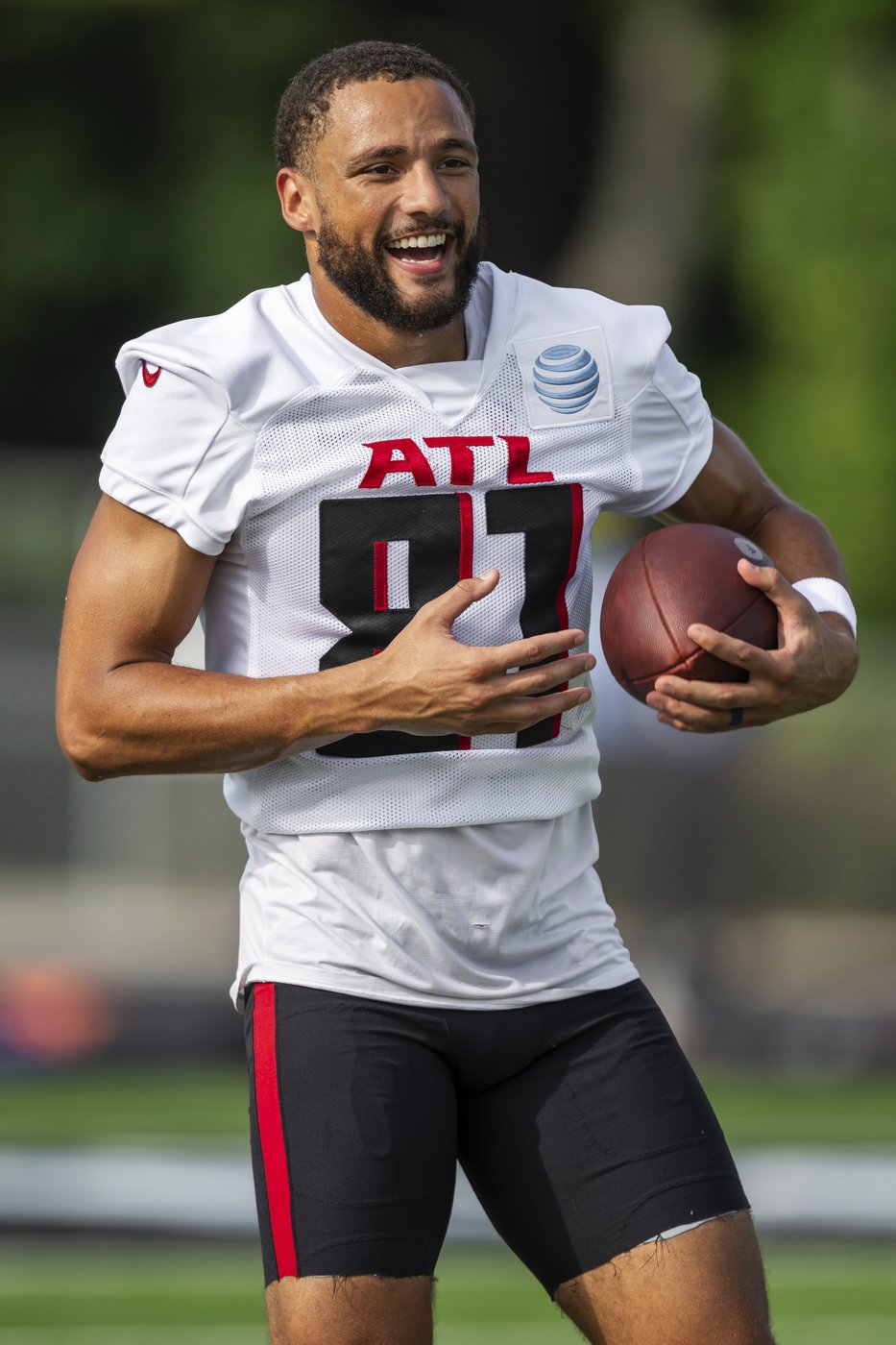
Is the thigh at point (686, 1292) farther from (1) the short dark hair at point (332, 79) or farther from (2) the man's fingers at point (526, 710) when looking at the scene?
(1) the short dark hair at point (332, 79)

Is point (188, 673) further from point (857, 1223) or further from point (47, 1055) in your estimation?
point (47, 1055)

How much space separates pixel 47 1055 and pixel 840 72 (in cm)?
944

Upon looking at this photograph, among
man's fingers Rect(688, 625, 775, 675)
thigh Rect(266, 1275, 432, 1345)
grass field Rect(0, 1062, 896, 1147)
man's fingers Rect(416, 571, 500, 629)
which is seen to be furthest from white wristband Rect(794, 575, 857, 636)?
grass field Rect(0, 1062, 896, 1147)

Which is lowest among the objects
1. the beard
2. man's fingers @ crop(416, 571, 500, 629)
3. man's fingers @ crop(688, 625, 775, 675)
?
man's fingers @ crop(688, 625, 775, 675)

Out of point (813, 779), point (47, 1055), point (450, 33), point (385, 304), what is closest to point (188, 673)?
point (385, 304)

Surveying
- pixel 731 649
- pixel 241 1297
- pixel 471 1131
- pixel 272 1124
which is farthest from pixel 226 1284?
pixel 731 649

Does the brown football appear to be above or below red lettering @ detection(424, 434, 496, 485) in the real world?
below

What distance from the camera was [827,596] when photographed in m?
3.68

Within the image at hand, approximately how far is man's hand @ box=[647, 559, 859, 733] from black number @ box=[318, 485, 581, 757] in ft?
0.89

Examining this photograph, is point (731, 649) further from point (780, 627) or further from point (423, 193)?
point (423, 193)

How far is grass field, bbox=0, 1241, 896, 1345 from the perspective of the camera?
6.10 metres

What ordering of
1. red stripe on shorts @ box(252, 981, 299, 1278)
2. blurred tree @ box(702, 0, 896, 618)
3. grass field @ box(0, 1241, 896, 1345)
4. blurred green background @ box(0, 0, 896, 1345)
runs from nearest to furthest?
red stripe on shorts @ box(252, 981, 299, 1278) → grass field @ box(0, 1241, 896, 1345) → blurred green background @ box(0, 0, 896, 1345) → blurred tree @ box(702, 0, 896, 618)

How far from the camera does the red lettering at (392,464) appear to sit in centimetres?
336

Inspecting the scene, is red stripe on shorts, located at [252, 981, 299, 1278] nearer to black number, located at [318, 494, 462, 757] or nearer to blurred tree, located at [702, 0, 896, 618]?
black number, located at [318, 494, 462, 757]
